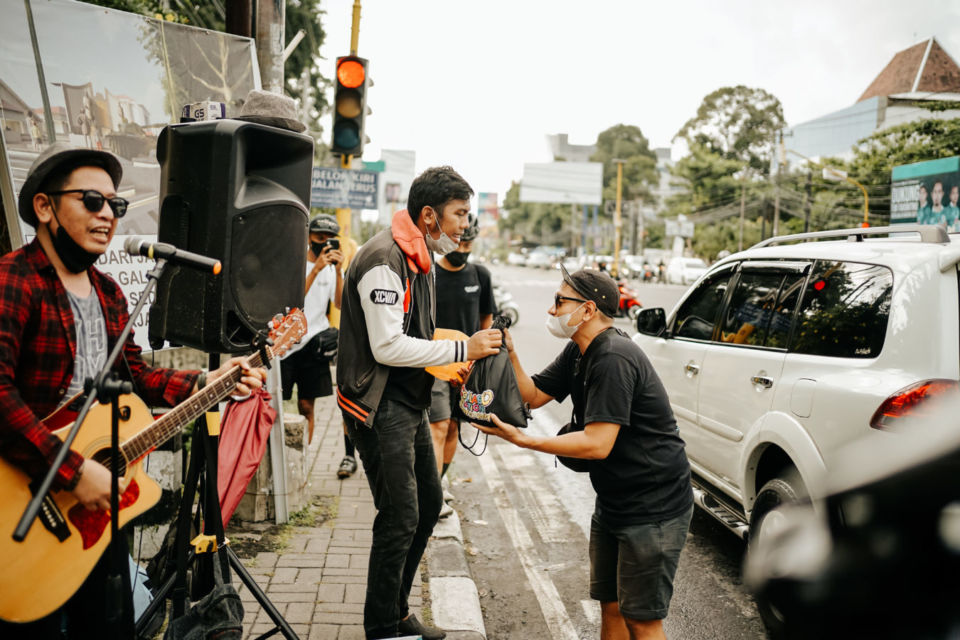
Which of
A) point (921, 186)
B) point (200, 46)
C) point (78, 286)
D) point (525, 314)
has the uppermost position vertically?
point (921, 186)

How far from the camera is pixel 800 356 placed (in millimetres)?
3701

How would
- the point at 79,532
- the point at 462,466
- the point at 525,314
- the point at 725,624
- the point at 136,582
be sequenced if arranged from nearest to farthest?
1. the point at 79,532
2. the point at 136,582
3. the point at 725,624
4. the point at 462,466
5. the point at 525,314

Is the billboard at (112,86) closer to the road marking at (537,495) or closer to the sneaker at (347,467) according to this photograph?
the sneaker at (347,467)

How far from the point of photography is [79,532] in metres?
2.28

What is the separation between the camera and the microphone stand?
6.10 feet

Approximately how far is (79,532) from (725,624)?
3.05 m

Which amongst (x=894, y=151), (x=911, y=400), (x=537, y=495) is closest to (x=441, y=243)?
(x=911, y=400)

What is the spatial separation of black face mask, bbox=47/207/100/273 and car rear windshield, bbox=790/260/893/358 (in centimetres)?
321

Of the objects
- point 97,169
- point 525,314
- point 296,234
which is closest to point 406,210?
point 296,234

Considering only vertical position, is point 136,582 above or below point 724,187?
below

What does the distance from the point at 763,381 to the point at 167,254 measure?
3064 mm

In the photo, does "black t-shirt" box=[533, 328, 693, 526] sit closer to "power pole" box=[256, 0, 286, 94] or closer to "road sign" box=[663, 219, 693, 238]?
"power pole" box=[256, 0, 286, 94]

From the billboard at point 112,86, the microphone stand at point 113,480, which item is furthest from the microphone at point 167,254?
the billboard at point 112,86

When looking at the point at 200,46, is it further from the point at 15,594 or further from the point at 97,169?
the point at 15,594
